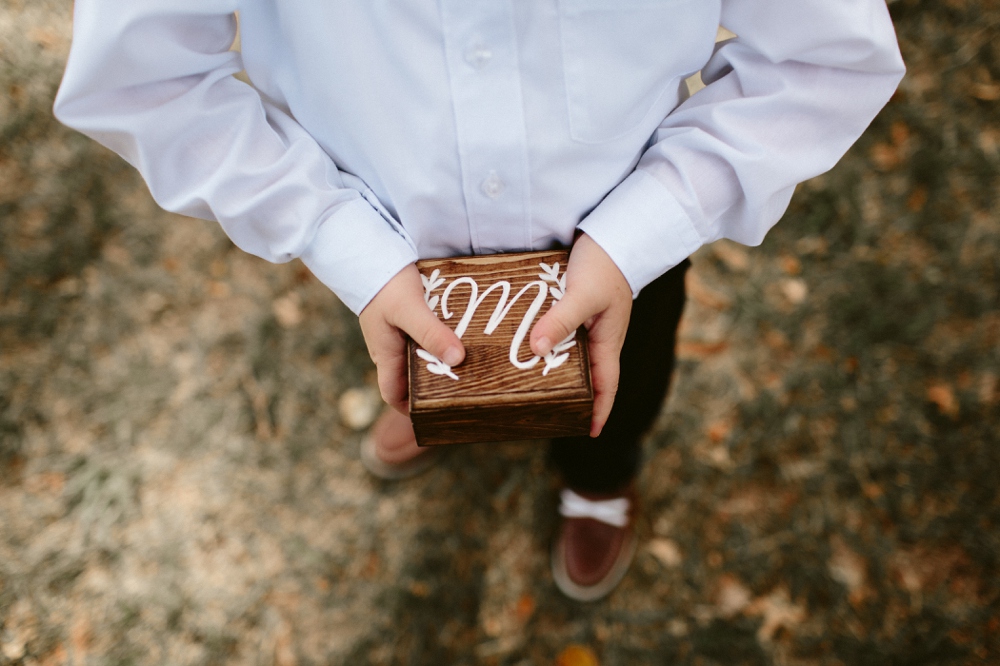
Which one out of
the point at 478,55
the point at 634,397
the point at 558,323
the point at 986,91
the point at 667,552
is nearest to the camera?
the point at 478,55

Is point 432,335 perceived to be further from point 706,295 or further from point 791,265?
point 791,265

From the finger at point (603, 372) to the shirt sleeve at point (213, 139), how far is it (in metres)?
0.40

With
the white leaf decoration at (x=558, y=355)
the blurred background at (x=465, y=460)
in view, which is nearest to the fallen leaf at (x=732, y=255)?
the blurred background at (x=465, y=460)

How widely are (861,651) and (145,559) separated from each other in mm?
2270

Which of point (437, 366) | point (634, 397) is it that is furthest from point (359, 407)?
point (437, 366)

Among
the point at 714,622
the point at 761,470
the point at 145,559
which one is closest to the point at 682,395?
the point at 761,470

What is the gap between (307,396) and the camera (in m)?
2.25

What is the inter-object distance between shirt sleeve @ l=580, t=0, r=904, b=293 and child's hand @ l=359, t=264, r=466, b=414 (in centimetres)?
33

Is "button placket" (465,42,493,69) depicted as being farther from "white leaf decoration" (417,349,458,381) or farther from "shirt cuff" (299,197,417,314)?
"white leaf decoration" (417,349,458,381)

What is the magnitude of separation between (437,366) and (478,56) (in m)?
0.52

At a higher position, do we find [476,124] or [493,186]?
[476,124]

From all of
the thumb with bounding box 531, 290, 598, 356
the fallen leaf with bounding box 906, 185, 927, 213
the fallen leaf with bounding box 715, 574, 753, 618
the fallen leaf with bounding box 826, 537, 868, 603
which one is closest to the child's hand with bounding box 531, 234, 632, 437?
the thumb with bounding box 531, 290, 598, 356

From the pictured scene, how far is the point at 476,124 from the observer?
40.2 inches

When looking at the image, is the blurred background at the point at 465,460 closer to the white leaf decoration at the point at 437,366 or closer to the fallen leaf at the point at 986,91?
the fallen leaf at the point at 986,91
